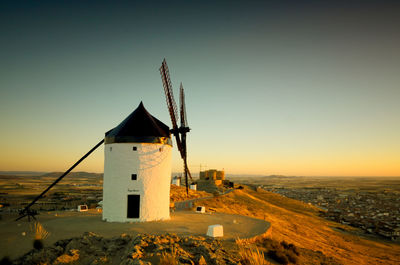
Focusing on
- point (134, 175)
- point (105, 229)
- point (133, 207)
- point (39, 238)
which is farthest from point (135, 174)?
point (39, 238)

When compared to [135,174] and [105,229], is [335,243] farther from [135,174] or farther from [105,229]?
[105,229]

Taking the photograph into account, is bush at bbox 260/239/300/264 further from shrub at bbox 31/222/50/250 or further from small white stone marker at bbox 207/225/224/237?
shrub at bbox 31/222/50/250

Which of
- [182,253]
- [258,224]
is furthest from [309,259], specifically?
[182,253]

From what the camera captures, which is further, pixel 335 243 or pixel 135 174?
pixel 335 243

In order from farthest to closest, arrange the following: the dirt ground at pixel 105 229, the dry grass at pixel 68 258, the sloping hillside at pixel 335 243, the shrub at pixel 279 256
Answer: the sloping hillside at pixel 335 243
the dirt ground at pixel 105 229
the shrub at pixel 279 256
the dry grass at pixel 68 258

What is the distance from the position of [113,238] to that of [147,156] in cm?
660

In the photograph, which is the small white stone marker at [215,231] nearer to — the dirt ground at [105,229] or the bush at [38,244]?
the dirt ground at [105,229]

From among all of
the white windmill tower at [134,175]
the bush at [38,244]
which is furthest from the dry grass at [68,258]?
the white windmill tower at [134,175]

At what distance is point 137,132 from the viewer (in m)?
17.6

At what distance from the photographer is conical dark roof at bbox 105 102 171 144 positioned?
17.4 meters

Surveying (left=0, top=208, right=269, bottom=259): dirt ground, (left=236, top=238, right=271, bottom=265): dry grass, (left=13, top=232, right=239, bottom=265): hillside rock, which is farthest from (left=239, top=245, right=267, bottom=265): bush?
(left=0, top=208, right=269, bottom=259): dirt ground

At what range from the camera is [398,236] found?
31469 mm

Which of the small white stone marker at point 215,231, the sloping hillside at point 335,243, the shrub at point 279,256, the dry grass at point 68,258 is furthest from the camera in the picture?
the sloping hillside at point 335,243

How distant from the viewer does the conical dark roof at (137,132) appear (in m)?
17.4
